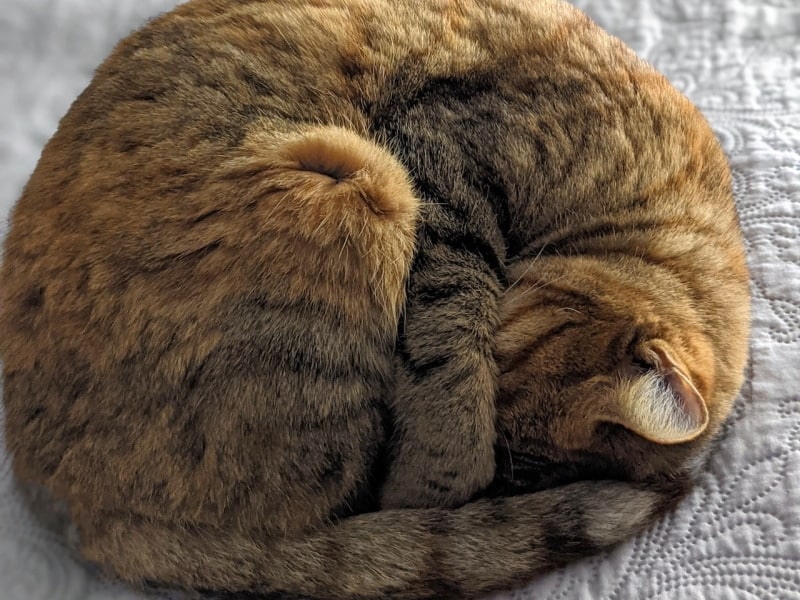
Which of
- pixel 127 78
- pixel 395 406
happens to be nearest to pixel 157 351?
pixel 395 406

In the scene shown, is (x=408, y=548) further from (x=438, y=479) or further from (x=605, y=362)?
(x=605, y=362)

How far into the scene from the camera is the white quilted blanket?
1.27 meters

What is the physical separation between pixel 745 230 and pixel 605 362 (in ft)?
1.86

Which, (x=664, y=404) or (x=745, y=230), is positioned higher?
(x=664, y=404)

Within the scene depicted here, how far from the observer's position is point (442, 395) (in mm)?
1320

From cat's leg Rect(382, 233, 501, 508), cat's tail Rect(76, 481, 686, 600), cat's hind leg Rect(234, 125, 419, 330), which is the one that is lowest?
cat's tail Rect(76, 481, 686, 600)

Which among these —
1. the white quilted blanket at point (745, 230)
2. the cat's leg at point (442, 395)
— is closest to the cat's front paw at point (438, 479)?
the cat's leg at point (442, 395)

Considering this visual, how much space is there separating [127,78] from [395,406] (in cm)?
76

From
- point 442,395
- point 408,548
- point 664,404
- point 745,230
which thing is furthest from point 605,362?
point 745,230

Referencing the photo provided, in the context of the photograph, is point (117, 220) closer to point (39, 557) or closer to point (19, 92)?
point (39, 557)

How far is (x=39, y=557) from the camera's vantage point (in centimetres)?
145

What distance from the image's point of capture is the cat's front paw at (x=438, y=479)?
4.34ft

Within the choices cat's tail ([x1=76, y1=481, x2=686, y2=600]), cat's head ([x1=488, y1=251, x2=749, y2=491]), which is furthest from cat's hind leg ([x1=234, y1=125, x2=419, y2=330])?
cat's tail ([x1=76, y1=481, x2=686, y2=600])

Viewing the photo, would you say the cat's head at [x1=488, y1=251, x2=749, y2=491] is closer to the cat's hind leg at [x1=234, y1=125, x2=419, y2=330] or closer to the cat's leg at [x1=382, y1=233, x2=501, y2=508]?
the cat's leg at [x1=382, y1=233, x2=501, y2=508]
